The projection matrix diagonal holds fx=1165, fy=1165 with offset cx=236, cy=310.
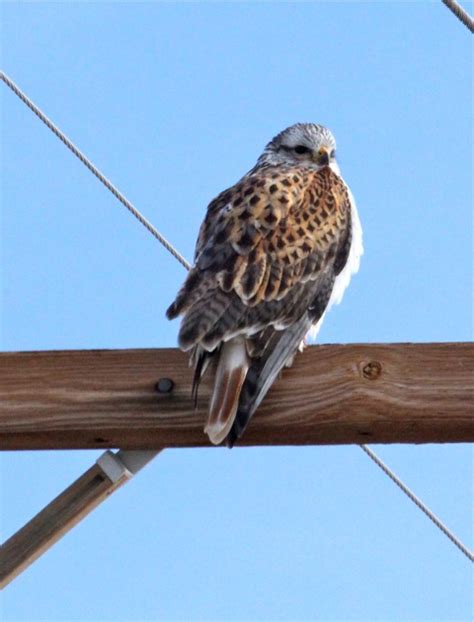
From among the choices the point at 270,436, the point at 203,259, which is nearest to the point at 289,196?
the point at 203,259

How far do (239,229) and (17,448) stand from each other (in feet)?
3.52

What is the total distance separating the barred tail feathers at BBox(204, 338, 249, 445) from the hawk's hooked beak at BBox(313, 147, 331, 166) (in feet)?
5.81

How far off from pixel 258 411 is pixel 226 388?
117 mm

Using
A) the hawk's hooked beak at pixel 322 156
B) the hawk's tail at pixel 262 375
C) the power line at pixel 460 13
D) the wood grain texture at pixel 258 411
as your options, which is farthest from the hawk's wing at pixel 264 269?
the power line at pixel 460 13

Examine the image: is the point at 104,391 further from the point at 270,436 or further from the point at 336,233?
the point at 336,233

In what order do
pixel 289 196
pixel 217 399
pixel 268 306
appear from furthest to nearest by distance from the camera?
pixel 289 196
pixel 268 306
pixel 217 399

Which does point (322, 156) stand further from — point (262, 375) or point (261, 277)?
point (262, 375)

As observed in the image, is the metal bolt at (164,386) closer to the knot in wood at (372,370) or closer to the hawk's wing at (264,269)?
the hawk's wing at (264,269)

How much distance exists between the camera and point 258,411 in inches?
118

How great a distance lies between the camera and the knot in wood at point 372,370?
3.02 m

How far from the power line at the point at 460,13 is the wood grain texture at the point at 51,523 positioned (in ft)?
6.31

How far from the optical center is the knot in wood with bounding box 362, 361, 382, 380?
119 inches

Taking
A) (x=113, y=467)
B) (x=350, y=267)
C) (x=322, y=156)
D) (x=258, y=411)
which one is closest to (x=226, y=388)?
(x=258, y=411)

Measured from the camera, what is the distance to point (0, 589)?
309cm
